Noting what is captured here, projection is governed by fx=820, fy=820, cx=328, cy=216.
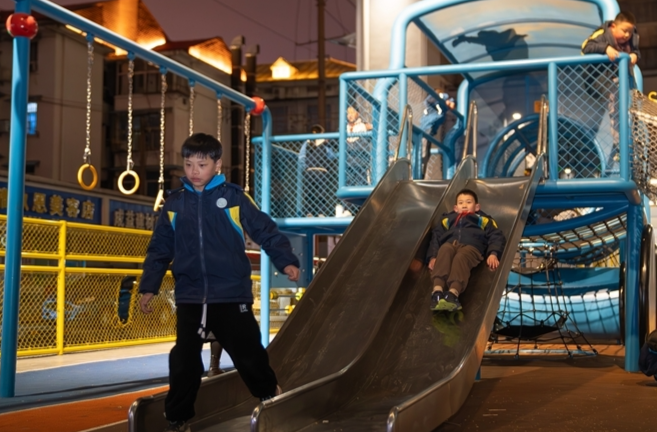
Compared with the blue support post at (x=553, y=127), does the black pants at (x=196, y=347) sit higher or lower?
lower

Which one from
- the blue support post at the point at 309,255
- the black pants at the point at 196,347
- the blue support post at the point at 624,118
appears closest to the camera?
the black pants at the point at 196,347

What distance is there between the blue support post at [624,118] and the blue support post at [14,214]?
5.33m

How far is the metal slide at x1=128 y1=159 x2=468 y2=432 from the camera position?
4.93 m

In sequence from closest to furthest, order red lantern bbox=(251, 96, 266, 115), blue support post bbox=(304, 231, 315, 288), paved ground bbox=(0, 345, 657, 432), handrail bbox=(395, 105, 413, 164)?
1. paved ground bbox=(0, 345, 657, 432)
2. handrail bbox=(395, 105, 413, 164)
3. red lantern bbox=(251, 96, 266, 115)
4. blue support post bbox=(304, 231, 315, 288)

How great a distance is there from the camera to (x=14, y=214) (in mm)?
6617

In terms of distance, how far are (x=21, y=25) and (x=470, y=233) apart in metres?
3.99

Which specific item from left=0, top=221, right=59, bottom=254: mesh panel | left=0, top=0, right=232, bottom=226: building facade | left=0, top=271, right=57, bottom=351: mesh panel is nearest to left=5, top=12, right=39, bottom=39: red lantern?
left=0, top=221, right=59, bottom=254: mesh panel

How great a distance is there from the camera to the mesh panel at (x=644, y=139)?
7.97 meters

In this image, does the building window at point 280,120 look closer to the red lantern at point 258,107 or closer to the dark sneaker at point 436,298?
the red lantern at point 258,107

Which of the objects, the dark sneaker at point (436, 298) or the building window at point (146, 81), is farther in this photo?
the building window at point (146, 81)

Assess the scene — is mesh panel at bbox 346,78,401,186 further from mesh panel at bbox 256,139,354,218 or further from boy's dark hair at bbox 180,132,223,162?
boy's dark hair at bbox 180,132,223,162

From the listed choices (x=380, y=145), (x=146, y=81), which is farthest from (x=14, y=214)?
(x=146, y=81)

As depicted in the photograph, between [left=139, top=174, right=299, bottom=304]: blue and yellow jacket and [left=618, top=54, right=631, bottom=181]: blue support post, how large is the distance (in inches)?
182

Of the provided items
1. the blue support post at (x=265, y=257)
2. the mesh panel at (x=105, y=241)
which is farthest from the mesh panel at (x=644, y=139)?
the mesh panel at (x=105, y=241)
